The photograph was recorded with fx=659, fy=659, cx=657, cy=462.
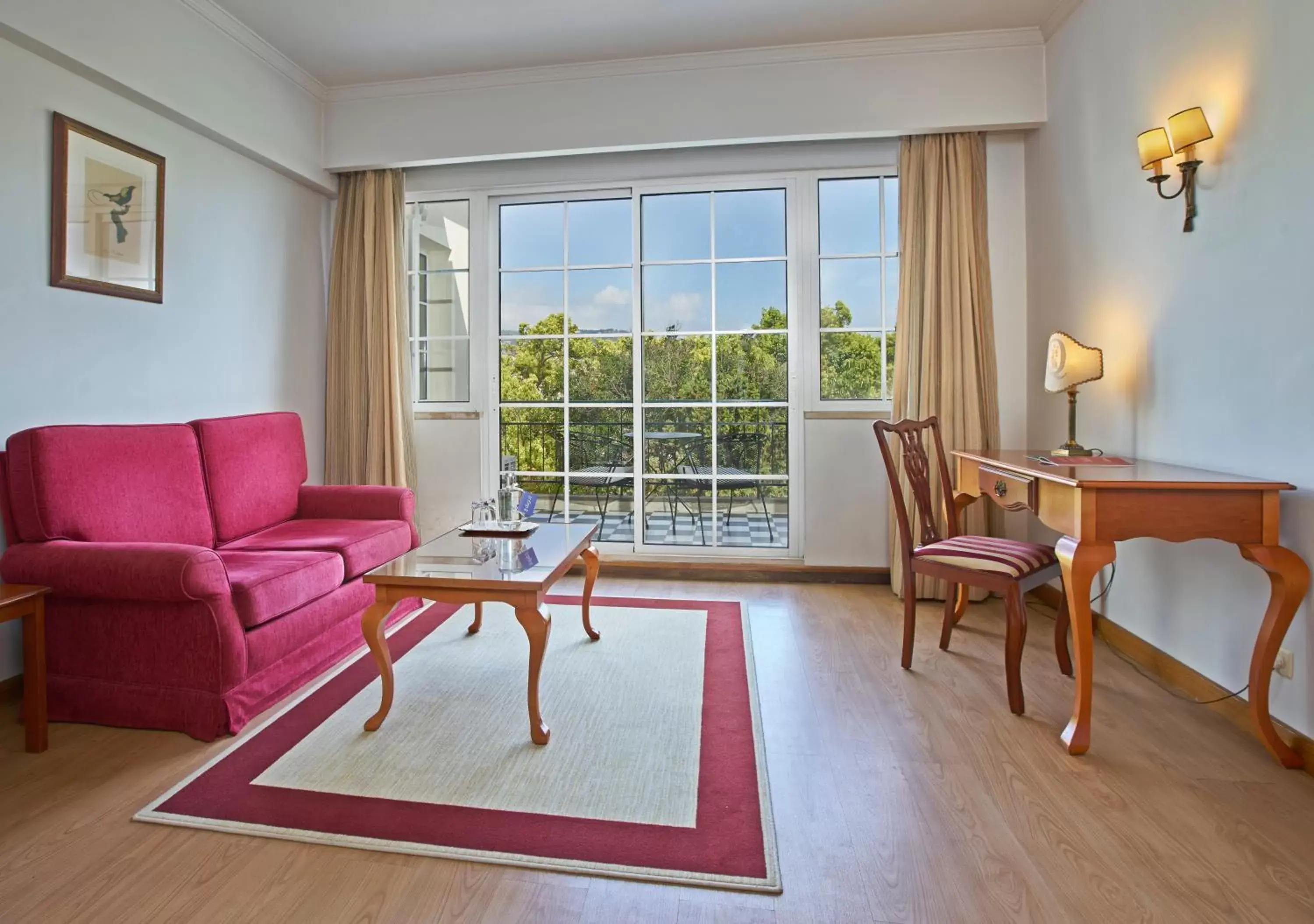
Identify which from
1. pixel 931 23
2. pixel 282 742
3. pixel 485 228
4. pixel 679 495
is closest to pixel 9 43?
pixel 485 228

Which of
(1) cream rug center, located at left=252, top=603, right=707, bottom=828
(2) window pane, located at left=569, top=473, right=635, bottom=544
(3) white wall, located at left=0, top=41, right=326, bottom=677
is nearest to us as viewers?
(1) cream rug center, located at left=252, top=603, right=707, bottom=828

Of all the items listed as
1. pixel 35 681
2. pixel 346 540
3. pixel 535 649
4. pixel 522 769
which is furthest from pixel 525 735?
pixel 35 681

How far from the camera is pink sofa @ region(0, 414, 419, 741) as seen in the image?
2.07m

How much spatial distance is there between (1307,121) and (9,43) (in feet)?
13.9

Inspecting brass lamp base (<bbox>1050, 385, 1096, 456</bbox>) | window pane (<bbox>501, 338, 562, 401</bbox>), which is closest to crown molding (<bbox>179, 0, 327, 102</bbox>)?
window pane (<bbox>501, 338, 562, 401</bbox>)

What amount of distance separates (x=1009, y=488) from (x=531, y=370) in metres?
2.87

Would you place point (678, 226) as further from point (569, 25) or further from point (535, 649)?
point (535, 649)

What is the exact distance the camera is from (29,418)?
2451 millimetres

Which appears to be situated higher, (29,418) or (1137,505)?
(29,418)

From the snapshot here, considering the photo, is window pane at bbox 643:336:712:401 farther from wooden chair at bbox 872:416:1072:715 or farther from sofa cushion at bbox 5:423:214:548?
sofa cushion at bbox 5:423:214:548

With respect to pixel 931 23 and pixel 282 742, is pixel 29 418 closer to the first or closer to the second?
pixel 282 742

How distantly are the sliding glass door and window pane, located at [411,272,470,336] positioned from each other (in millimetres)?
240

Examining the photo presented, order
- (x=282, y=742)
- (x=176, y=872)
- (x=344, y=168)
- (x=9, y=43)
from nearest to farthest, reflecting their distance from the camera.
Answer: (x=176, y=872)
(x=282, y=742)
(x=9, y=43)
(x=344, y=168)

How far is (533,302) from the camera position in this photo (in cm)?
424
